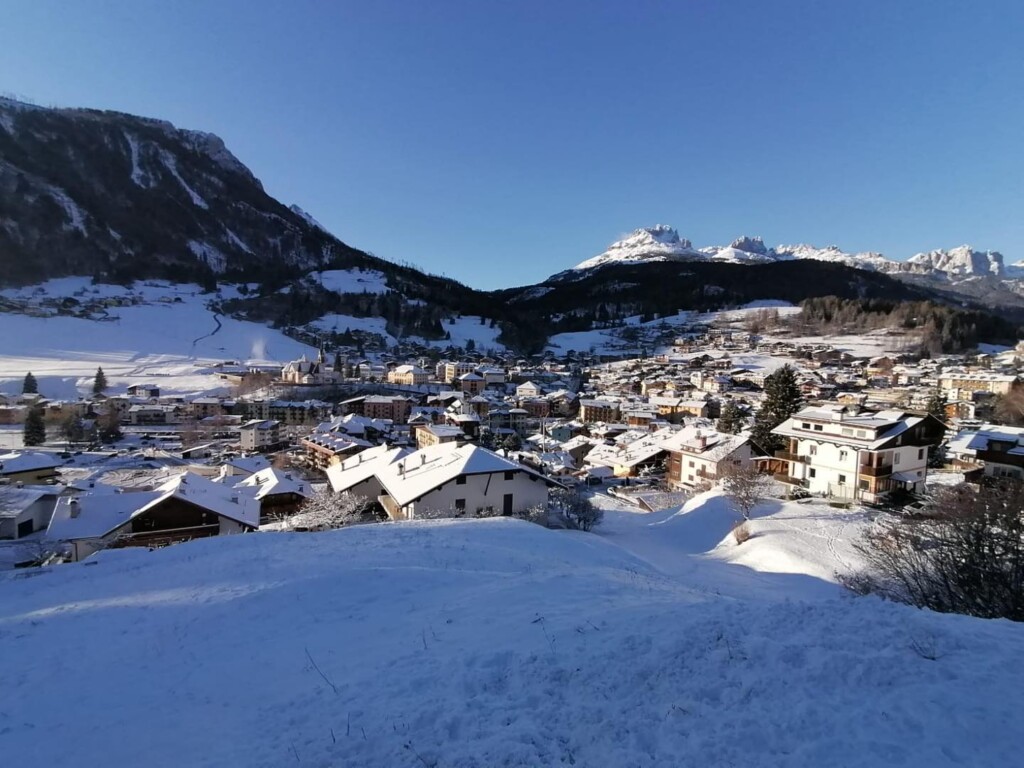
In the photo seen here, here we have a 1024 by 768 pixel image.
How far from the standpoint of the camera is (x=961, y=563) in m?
10.7

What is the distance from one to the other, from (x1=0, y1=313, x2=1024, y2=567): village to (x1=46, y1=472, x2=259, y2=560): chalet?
0.26ft

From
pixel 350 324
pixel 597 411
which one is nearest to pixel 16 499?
pixel 597 411

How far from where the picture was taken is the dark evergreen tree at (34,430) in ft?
162

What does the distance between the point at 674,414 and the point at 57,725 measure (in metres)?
69.8

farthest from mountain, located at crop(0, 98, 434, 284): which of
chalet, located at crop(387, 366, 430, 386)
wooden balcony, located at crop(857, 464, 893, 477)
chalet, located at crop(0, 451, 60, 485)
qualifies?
wooden balcony, located at crop(857, 464, 893, 477)

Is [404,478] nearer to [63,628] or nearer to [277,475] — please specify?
[277,475]

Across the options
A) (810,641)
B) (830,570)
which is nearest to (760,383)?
(830,570)

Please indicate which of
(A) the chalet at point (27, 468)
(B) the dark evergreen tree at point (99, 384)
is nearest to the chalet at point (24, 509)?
(A) the chalet at point (27, 468)

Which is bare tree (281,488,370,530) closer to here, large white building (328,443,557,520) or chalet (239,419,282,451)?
large white building (328,443,557,520)

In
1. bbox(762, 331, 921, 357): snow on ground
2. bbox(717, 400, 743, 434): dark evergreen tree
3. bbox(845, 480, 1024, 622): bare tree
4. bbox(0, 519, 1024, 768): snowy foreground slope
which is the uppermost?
bbox(762, 331, 921, 357): snow on ground

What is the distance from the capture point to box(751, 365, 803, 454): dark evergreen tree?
33.4 meters

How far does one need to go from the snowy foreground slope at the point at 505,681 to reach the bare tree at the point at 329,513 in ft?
40.1

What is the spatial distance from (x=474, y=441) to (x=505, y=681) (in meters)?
50.9

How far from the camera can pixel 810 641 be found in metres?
Answer: 5.25
